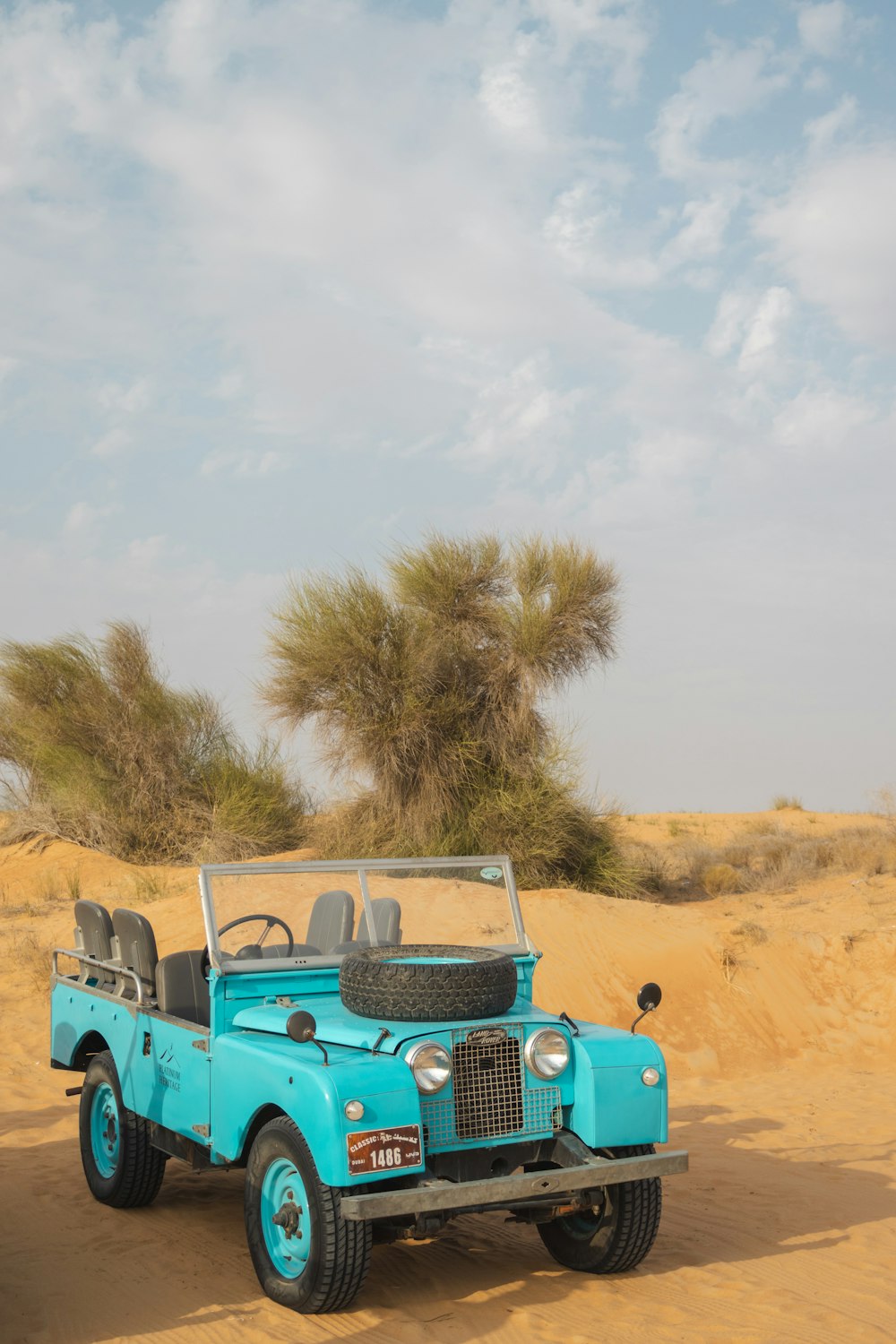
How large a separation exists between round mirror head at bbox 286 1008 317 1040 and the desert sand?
3.99 ft

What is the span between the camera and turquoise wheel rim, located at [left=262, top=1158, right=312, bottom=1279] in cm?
530

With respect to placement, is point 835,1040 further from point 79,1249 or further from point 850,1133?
point 79,1249

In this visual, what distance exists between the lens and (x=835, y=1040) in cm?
1402

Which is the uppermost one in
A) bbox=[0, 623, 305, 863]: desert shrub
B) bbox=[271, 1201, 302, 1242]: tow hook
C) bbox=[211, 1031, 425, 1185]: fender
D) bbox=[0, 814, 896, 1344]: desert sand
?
bbox=[0, 623, 305, 863]: desert shrub

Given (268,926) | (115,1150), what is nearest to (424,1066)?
(268,926)

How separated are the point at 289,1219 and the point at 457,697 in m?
16.7

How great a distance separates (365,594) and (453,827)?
4.75m

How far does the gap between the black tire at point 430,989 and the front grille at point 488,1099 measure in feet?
0.54

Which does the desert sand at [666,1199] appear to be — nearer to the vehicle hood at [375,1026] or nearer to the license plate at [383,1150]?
the license plate at [383,1150]

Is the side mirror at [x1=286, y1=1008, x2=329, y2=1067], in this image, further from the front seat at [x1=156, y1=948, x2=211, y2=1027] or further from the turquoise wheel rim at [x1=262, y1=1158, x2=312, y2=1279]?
Result: the front seat at [x1=156, y1=948, x2=211, y2=1027]

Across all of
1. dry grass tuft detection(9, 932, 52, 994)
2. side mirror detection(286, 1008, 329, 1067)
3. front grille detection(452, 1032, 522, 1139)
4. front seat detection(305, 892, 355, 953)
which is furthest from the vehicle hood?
dry grass tuft detection(9, 932, 52, 994)

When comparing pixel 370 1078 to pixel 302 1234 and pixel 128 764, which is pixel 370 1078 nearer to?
pixel 302 1234

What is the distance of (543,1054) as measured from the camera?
18.4 feet

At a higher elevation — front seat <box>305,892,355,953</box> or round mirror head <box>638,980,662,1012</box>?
front seat <box>305,892,355,953</box>
